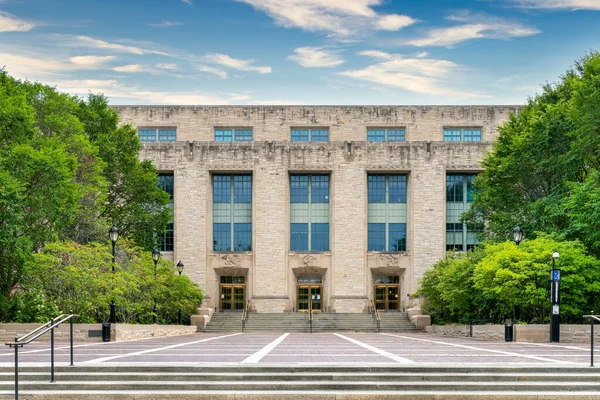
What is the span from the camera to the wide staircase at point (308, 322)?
46.1m

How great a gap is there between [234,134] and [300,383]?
47.4 m

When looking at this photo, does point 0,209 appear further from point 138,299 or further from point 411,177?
point 411,177

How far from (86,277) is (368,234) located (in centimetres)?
2838

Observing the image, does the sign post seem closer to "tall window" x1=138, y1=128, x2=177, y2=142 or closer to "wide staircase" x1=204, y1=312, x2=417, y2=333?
"wide staircase" x1=204, y1=312, x2=417, y2=333

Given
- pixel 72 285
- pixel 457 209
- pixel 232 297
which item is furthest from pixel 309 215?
pixel 72 285

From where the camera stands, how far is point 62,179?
97.6 feet

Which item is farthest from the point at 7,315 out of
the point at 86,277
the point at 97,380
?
the point at 97,380

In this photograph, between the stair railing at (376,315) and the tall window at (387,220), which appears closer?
the stair railing at (376,315)

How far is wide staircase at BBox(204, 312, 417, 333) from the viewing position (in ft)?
151

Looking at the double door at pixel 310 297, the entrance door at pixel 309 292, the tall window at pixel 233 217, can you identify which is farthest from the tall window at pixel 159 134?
the double door at pixel 310 297

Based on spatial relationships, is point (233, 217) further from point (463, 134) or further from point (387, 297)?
point (463, 134)

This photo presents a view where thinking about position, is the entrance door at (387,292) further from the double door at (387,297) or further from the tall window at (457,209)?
the tall window at (457,209)

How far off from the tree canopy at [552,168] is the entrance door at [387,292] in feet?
40.4

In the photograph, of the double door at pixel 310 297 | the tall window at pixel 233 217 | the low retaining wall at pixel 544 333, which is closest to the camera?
the low retaining wall at pixel 544 333
